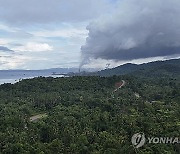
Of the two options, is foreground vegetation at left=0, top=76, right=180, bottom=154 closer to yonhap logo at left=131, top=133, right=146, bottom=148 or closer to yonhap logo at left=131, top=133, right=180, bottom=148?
yonhap logo at left=131, top=133, right=180, bottom=148

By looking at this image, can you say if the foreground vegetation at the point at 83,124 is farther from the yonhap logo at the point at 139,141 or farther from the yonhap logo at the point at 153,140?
the yonhap logo at the point at 139,141

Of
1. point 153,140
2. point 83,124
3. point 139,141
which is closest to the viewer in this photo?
point 153,140

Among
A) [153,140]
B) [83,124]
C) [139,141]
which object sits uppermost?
[153,140]

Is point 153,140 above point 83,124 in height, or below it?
above

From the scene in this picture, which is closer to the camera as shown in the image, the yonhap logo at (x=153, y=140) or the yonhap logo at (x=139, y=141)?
the yonhap logo at (x=139, y=141)

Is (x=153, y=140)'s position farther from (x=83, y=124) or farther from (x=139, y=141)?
(x=83, y=124)

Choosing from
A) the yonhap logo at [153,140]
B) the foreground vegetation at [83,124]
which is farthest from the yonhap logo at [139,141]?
the foreground vegetation at [83,124]

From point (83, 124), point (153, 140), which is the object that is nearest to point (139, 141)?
point (153, 140)

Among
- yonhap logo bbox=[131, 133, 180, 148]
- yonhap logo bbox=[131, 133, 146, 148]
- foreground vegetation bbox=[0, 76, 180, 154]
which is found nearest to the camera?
yonhap logo bbox=[131, 133, 146, 148]

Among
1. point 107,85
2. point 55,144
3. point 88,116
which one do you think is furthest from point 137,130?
point 107,85

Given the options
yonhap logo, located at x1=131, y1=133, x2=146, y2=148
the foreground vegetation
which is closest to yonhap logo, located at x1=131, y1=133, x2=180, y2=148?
yonhap logo, located at x1=131, y1=133, x2=146, y2=148

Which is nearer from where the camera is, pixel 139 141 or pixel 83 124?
pixel 139 141

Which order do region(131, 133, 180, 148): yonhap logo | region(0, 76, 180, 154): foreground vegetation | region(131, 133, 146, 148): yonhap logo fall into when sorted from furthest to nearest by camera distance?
region(0, 76, 180, 154): foreground vegetation
region(131, 133, 180, 148): yonhap logo
region(131, 133, 146, 148): yonhap logo
